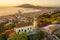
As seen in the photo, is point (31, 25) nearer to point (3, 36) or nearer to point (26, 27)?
point (26, 27)

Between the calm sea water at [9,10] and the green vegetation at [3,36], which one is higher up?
the calm sea water at [9,10]

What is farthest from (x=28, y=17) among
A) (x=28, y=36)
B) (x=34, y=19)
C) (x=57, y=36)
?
(x=57, y=36)

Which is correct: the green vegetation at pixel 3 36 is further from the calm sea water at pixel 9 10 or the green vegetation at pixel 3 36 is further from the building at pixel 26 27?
the calm sea water at pixel 9 10

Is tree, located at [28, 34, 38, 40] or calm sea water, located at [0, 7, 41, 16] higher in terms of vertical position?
calm sea water, located at [0, 7, 41, 16]

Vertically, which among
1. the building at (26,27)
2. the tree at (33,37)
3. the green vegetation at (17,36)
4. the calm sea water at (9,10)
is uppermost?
the calm sea water at (9,10)

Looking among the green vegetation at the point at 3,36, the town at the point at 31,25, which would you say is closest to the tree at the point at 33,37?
the town at the point at 31,25

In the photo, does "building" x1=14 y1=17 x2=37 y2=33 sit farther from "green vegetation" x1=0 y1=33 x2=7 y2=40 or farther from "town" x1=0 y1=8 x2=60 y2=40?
"green vegetation" x1=0 y1=33 x2=7 y2=40

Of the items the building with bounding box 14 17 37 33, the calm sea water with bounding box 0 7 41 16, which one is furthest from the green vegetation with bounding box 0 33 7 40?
the calm sea water with bounding box 0 7 41 16

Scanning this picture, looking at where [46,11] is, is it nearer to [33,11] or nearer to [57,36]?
[33,11]
